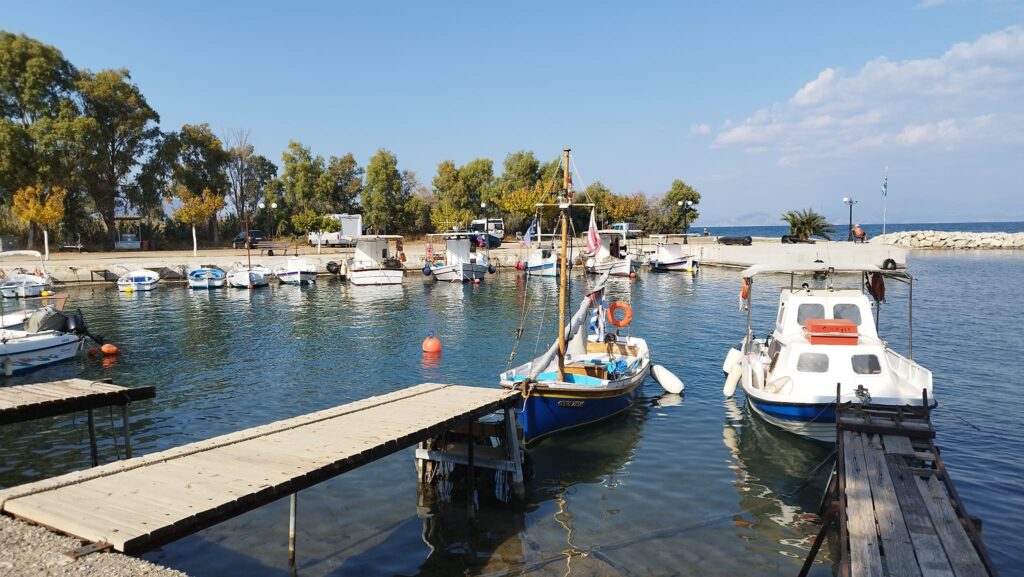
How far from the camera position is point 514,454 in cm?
1309

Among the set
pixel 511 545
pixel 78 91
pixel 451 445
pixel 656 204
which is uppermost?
pixel 78 91

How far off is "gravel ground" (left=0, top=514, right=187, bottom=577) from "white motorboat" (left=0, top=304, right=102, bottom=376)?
2102 cm

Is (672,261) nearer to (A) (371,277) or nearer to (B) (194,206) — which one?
(A) (371,277)

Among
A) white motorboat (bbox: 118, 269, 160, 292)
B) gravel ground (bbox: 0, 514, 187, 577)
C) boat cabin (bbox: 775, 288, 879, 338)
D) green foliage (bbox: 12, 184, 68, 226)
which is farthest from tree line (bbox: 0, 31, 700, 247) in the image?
gravel ground (bbox: 0, 514, 187, 577)

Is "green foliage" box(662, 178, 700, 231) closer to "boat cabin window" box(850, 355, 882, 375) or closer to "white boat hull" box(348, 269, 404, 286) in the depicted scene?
"white boat hull" box(348, 269, 404, 286)

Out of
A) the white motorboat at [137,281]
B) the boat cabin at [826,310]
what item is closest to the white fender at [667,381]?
the boat cabin at [826,310]

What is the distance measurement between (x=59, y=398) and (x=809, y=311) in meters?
18.3

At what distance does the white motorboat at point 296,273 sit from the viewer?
5581 centimetres

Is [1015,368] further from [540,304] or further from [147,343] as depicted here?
[147,343]

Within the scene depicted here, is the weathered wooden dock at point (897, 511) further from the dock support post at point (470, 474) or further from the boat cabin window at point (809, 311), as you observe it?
the dock support post at point (470, 474)

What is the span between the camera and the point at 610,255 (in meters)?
64.8

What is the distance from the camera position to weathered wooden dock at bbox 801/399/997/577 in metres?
7.51

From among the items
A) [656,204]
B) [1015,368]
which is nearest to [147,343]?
[1015,368]

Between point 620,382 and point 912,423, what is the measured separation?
273 inches
